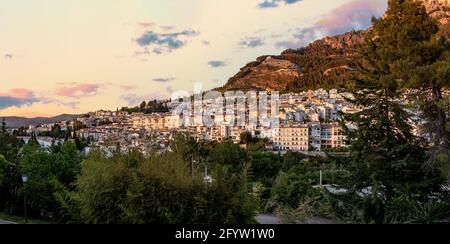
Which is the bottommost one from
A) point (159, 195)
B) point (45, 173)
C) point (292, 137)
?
point (292, 137)

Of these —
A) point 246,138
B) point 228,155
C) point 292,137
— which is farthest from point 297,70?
point 228,155

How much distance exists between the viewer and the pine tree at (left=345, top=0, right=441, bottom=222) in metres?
12.5

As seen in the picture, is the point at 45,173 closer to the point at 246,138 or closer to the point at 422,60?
the point at 422,60

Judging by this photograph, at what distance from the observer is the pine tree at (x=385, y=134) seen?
12.5 meters

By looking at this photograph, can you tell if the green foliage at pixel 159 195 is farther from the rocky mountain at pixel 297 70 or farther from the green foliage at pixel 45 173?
the rocky mountain at pixel 297 70

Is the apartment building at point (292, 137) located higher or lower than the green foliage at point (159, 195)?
lower

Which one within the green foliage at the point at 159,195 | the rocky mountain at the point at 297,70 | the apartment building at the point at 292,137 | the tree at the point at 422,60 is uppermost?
the rocky mountain at the point at 297,70

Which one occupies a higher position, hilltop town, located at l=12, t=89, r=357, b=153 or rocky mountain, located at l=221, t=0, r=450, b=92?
rocky mountain, located at l=221, t=0, r=450, b=92

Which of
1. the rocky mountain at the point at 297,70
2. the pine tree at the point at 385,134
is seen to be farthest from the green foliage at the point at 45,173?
the rocky mountain at the point at 297,70

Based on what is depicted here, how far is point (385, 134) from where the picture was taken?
13047 mm

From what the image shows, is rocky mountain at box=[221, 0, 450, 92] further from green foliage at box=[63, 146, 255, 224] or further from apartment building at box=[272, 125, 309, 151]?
green foliage at box=[63, 146, 255, 224]

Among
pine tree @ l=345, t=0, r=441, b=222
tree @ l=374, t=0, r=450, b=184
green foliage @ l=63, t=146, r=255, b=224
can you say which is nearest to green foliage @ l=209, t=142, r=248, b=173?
pine tree @ l=345, t=0, r=441, b=222
